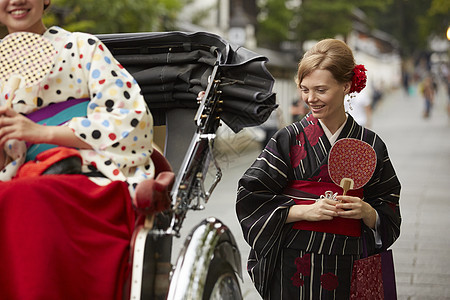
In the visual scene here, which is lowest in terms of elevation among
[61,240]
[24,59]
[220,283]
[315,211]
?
[220,283]

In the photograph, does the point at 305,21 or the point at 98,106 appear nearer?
the point at 98,106

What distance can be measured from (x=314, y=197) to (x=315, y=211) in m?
0.13

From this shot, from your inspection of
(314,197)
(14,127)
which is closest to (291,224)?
(314,197)

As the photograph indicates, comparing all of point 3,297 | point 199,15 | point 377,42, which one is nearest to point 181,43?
point 3,297

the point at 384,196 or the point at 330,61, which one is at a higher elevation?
the point at 330,61

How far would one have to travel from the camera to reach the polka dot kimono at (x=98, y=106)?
8.53 feet

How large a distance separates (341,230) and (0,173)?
4.86 feet

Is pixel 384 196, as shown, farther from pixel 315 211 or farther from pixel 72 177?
pixel 72 177

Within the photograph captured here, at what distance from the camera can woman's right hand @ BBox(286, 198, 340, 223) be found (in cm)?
297

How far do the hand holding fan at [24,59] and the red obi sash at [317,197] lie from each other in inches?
48.7

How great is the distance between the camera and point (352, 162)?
307cm

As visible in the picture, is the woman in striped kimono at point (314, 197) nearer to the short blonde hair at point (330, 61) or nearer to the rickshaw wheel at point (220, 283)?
the short blonde hair at point (330, 61)

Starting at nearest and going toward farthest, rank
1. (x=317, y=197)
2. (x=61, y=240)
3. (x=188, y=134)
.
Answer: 1. (x=61, y=240)
2. (x=317, y=197)
3. (x=188, y=134)

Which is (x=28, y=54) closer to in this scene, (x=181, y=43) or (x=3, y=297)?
(x=3, y=297)
